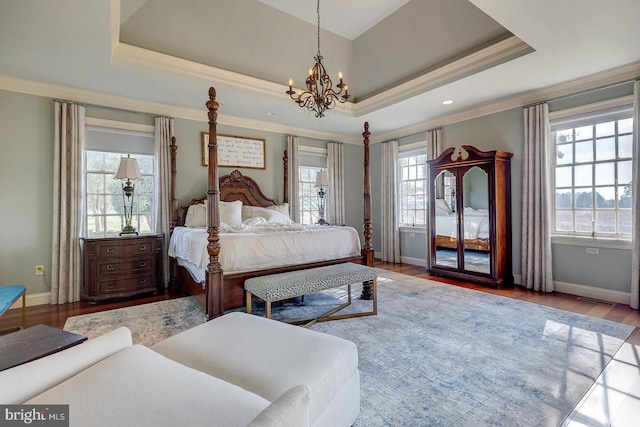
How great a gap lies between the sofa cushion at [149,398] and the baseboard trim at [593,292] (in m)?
4.43

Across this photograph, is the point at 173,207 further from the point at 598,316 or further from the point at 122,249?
the point at 598,316

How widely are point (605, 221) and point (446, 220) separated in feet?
6.13

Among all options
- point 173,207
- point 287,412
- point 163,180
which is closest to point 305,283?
point 287,412

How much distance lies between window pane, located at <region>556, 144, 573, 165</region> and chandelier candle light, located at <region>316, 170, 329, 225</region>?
343cm

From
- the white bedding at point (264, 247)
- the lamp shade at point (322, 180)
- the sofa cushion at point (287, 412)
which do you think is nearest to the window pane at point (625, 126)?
the white bedding at point (264, 247)

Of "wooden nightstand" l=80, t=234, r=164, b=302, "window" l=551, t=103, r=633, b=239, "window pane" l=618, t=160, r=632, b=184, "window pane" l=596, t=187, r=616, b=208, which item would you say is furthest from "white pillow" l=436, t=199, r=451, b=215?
"wooden nightstand" l=80, t=234, r=164, b=302

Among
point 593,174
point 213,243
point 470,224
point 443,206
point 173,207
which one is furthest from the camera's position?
point 443,206

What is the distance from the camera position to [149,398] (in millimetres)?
942

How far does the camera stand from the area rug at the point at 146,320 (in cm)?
270

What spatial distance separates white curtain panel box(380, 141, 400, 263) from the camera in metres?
5.97

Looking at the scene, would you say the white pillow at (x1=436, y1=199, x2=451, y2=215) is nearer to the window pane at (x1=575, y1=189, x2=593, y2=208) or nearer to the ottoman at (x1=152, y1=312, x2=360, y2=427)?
the window pane at (x1=575, y1=189, x2=593, y2=208)

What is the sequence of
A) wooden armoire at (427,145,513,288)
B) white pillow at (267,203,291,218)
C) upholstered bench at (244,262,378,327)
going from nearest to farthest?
upholstered bench at (244,262,378,327) < wooden armoire at (427,145,513,288) < white pillow at (267,203,291,218)

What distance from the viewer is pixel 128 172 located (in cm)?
375

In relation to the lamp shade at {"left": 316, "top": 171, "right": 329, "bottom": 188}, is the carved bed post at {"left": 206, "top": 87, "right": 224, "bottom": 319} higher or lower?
lower
